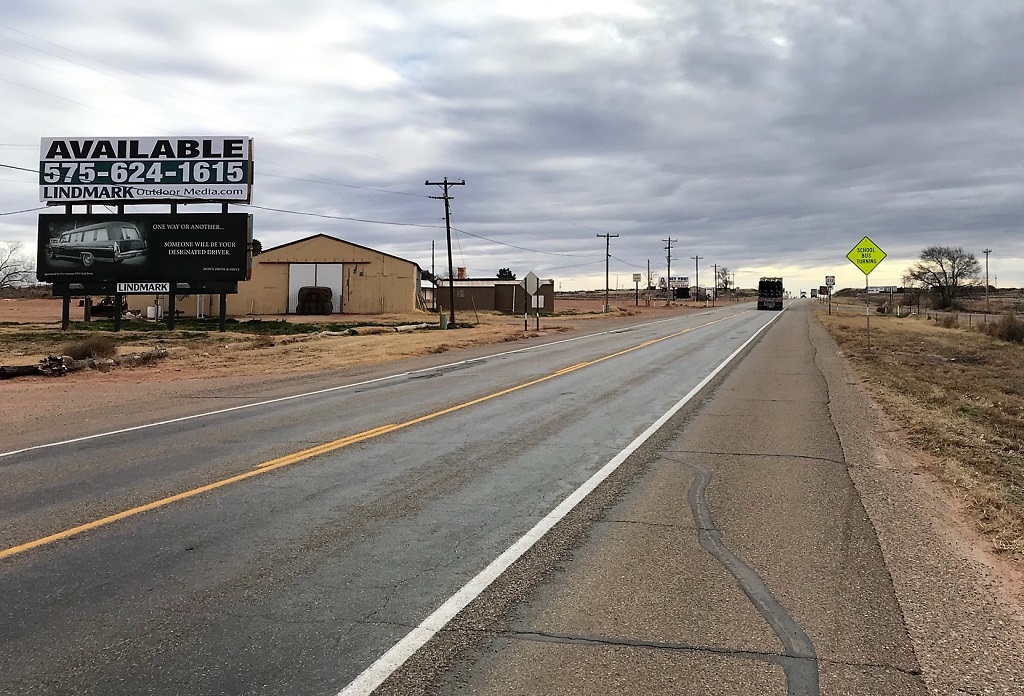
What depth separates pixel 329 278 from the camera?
6338cm

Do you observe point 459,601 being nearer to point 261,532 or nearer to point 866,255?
point 261,532

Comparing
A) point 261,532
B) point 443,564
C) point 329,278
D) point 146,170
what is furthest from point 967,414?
point 329,278

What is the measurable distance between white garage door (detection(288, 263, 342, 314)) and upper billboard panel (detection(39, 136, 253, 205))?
79.1 ft

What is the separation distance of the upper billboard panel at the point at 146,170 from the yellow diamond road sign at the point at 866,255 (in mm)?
29003

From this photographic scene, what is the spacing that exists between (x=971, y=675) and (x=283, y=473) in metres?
6.43

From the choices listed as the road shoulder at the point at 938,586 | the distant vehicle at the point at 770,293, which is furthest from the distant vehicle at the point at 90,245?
the distant vehicle at the point at 770,293

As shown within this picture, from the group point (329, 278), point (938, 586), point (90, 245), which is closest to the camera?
point (938, 586)

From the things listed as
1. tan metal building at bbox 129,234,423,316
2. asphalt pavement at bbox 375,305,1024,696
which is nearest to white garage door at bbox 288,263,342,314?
tan metal building at bbox 129,234,423,316

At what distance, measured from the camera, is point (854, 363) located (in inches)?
867

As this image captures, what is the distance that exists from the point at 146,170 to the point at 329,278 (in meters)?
24.8

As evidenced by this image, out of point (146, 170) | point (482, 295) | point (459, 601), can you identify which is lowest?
point (459, 601)

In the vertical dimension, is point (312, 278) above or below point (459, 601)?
above

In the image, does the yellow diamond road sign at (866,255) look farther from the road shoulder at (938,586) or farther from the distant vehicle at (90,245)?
the distant vehicle at (90,245)

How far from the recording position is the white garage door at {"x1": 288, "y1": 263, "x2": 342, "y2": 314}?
208ft
